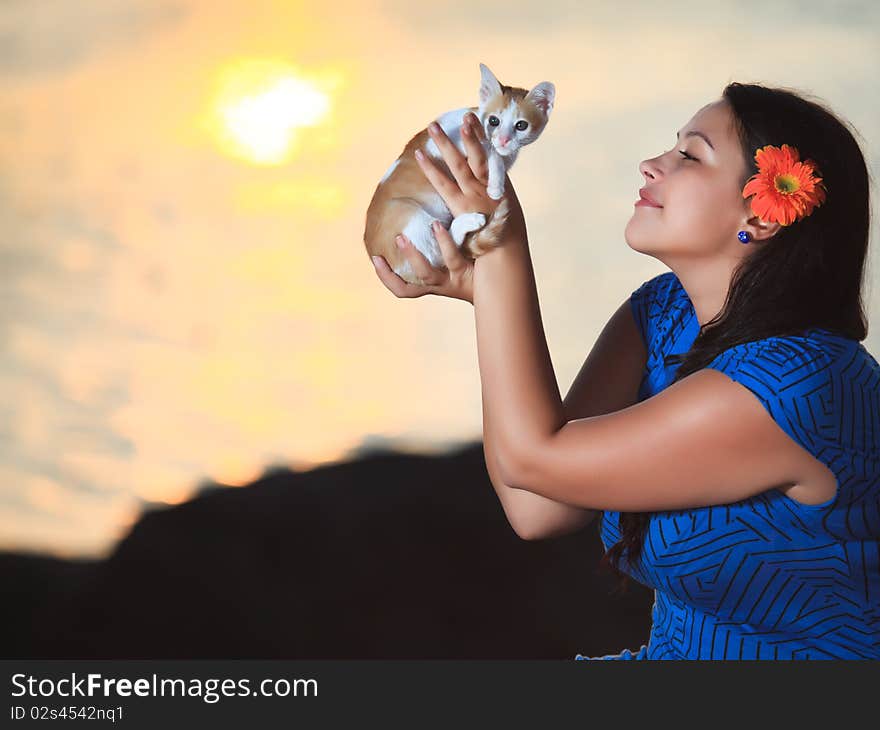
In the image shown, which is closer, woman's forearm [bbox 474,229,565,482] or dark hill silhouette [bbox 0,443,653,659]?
woman's forearm [bbox 474,229,565,482]

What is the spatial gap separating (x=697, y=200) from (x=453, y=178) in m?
0.32

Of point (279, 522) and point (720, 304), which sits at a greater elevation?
point (279, 522)

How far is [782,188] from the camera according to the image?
1.18 meters

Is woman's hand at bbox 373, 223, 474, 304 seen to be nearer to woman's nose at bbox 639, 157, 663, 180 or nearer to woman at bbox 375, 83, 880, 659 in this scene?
woman at bbox 375, 83, 880, 659

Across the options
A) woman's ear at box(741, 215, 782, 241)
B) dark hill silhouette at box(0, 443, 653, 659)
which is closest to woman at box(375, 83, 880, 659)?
woman's ear at box(741, 215, 782, 241)

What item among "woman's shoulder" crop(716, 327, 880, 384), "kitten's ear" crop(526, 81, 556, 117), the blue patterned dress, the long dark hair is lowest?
the blue patterned dress

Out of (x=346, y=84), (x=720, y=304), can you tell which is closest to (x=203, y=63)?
(x=346, y=84)

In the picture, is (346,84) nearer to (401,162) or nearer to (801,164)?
(401,162)

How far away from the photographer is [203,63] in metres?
2.67

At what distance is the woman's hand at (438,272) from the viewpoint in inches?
46.8

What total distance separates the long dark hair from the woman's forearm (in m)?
0.24

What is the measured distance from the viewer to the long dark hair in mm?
1229

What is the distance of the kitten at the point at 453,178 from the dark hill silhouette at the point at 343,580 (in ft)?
5.01

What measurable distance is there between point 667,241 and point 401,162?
0.37 metres
